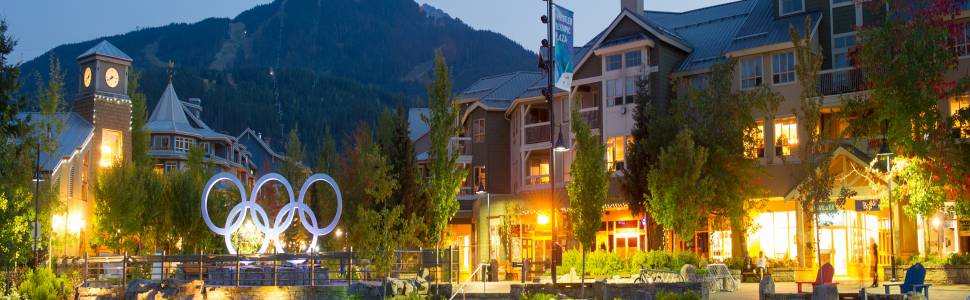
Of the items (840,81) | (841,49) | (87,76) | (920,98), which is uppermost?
(87,76)

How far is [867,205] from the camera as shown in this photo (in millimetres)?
36719

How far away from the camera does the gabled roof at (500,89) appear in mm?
55656

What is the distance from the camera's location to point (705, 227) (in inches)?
1726

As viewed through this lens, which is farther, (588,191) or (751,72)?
(751,72)

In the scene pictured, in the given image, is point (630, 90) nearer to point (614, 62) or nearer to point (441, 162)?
point (614, 62)

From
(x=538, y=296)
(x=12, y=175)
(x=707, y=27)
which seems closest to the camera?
(x=538, y=296)

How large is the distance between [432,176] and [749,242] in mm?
15038

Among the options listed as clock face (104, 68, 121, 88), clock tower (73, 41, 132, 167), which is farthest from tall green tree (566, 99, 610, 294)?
clock face (104, 68, 121, 88)

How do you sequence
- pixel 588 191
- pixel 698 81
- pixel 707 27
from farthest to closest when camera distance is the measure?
pixel 707 27, pixel 698 81, pixel 588 191

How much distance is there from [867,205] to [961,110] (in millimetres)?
4563

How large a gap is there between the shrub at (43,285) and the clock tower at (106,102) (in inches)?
708

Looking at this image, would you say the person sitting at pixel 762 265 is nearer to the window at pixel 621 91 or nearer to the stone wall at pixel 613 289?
the stone wall at pixel 613 289

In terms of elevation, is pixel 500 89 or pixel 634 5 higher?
pixel 634 5

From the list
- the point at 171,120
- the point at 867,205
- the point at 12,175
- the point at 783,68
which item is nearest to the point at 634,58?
the point at 783,68
